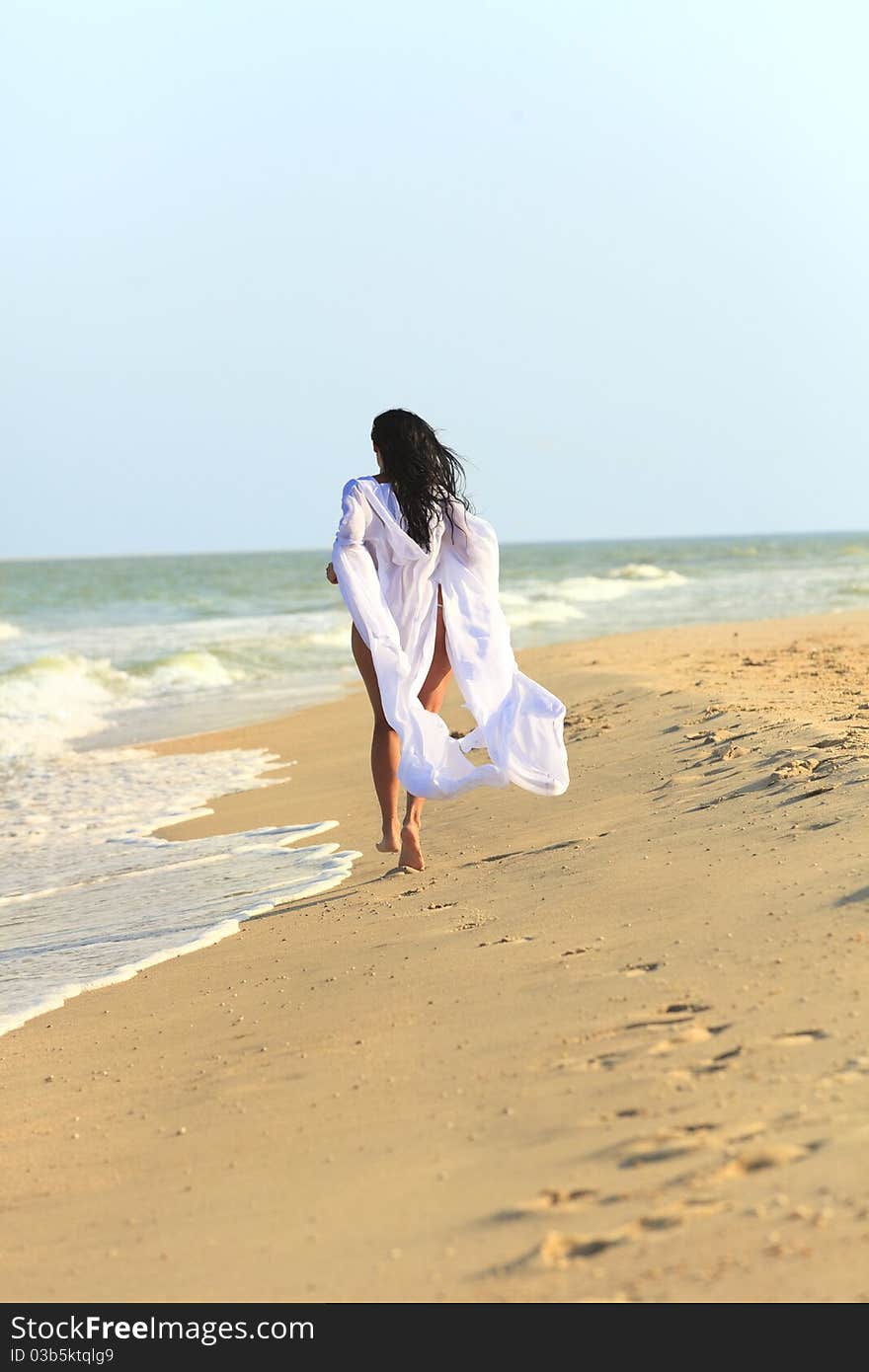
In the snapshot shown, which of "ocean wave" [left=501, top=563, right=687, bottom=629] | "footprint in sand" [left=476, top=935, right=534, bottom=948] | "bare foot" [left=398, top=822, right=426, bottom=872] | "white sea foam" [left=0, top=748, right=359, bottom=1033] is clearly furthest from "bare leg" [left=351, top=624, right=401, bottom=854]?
"ocean wave" [left=501, top=563, right=687, bottom=629]

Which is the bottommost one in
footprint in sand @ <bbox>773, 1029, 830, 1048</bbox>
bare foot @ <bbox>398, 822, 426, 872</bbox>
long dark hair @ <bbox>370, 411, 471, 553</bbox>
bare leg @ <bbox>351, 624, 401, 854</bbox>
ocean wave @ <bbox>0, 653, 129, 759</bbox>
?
ocean wave @ <bbox>0, 653, 129, 759</bbox>

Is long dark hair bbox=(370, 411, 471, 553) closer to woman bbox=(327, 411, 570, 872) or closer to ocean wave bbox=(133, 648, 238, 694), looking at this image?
woman bbox=(327, 411, 570, 872)

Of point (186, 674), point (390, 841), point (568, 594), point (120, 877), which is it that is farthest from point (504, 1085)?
point (568, 594)

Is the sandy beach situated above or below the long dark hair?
below

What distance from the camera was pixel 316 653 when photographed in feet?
74.1

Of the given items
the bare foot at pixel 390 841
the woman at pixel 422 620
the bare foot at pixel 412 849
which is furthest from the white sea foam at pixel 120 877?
the woman at pixel 422 620

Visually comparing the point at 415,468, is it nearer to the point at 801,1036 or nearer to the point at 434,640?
the point at 434,640

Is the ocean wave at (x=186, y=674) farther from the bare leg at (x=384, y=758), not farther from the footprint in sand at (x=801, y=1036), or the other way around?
the footprint in sand at (x=801, y=1036)

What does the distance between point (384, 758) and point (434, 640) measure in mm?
523

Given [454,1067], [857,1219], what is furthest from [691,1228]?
[454,1067]

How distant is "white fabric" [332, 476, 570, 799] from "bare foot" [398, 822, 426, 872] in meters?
0.29

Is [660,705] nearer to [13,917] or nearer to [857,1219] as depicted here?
[13,917]

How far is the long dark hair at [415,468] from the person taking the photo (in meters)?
5.34

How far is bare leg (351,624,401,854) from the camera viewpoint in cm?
550
